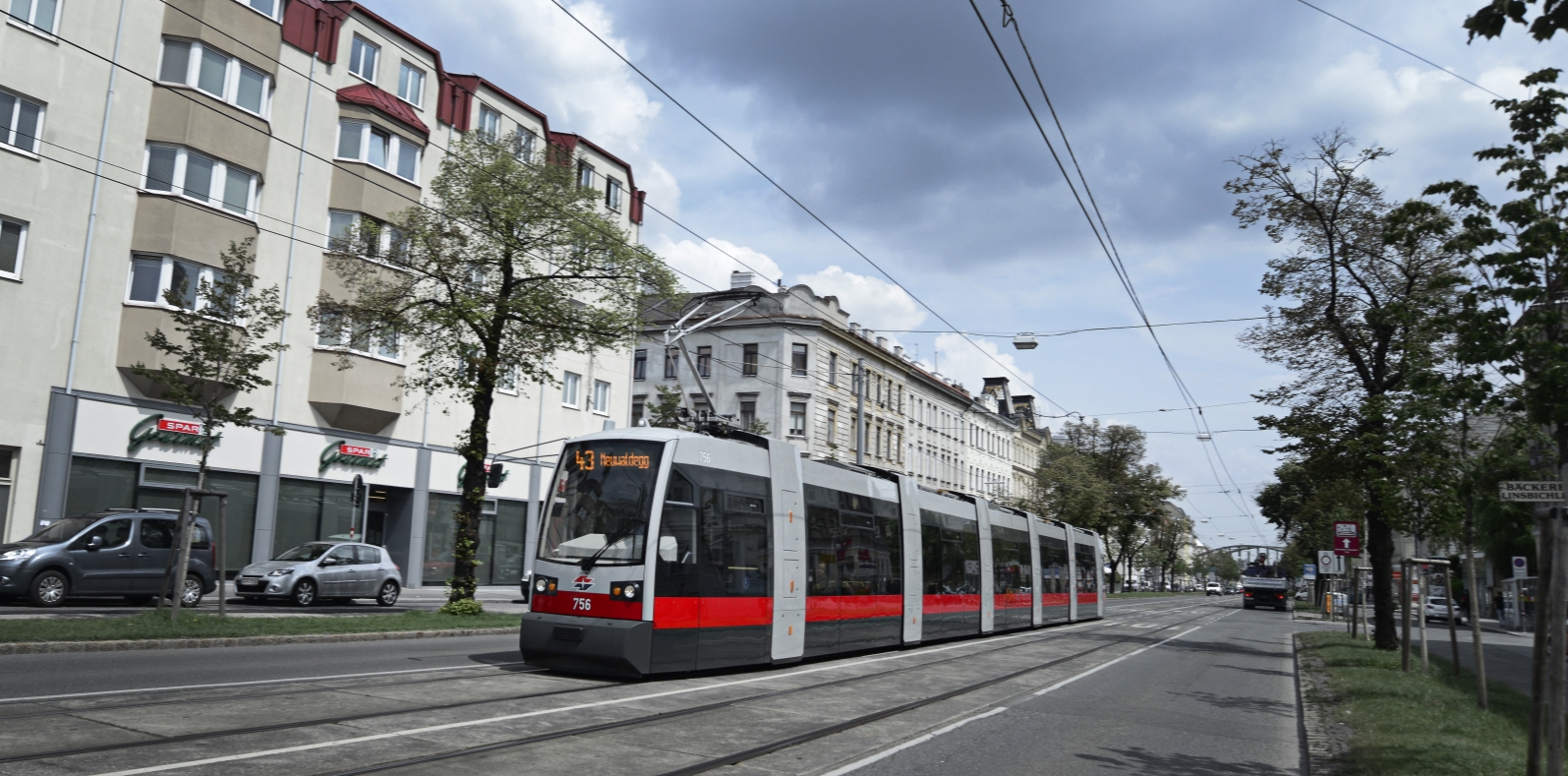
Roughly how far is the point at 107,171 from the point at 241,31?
199 inches

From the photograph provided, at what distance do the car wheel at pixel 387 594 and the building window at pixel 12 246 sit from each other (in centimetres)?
987

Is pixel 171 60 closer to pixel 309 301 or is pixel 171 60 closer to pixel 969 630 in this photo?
pixel 309 301

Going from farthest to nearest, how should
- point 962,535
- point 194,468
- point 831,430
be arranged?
point 831,430 < point 194,468 < point 962,535

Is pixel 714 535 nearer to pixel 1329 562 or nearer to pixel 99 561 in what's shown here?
pixel 99 561

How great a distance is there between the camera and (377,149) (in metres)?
31.0

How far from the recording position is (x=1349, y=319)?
859 inches

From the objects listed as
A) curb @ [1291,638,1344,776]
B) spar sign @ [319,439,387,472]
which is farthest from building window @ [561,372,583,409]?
curb @ [1291,638,1344,776]

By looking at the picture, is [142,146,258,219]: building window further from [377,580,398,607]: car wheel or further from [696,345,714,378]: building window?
[696,345,714,378]: building window

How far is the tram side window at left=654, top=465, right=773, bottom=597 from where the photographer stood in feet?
39.1

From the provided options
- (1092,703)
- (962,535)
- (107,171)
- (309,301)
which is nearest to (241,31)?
(107,171)

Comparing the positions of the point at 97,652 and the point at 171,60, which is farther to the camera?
the point at 171,60

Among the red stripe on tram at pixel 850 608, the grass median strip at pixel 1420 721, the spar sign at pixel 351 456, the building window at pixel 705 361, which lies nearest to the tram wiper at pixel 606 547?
the red stripe on tram at pixel 850 608

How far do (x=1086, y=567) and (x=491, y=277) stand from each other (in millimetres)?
21289

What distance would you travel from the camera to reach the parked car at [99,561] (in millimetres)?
18281
